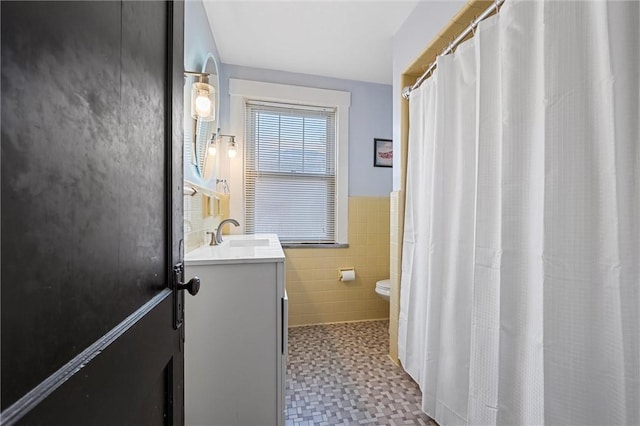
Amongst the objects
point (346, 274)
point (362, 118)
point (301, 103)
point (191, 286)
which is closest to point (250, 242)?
point (346, 274)

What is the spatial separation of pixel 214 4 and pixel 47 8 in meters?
1.83

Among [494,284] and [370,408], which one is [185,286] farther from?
[370,408]

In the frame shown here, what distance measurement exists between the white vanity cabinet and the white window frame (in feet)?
4.55

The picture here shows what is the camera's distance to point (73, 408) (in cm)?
31

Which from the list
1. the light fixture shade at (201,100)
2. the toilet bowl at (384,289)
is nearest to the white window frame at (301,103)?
the toilet bowl at (384,289)

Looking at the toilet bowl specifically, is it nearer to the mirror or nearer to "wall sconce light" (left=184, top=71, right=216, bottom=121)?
the mirror

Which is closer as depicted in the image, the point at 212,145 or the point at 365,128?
the point at 212,145

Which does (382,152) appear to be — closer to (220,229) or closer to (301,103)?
(301,103)

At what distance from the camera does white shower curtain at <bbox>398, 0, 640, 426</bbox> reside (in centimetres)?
68

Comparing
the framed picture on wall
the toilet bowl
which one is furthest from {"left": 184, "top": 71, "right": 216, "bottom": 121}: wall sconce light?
the toilet bowl

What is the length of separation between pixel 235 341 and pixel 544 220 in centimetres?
119

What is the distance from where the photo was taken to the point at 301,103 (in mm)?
2531

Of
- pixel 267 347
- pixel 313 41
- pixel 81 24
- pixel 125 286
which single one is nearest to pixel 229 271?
pixel 267 347

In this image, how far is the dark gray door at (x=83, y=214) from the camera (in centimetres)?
25
